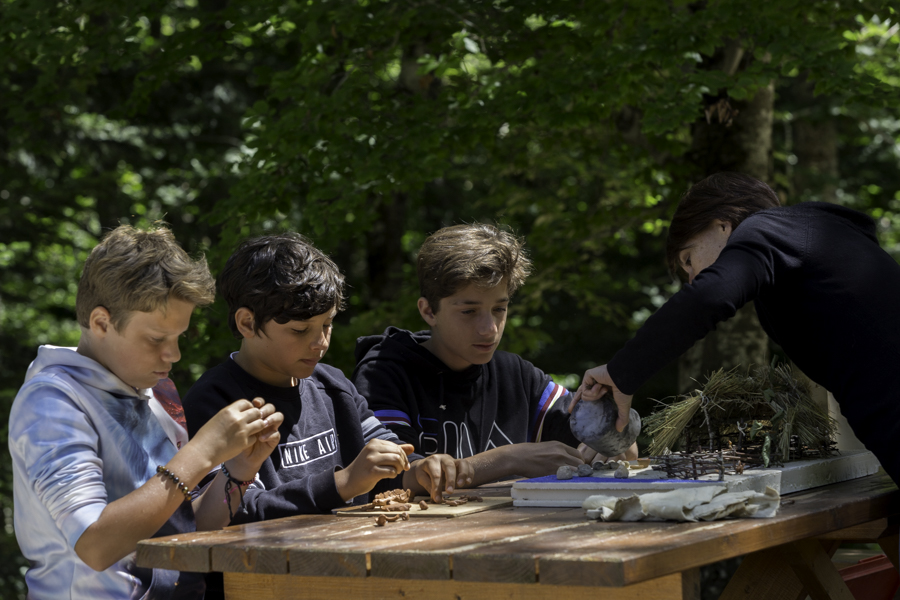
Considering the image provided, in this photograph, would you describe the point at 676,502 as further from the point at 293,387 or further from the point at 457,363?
the point at 457,363

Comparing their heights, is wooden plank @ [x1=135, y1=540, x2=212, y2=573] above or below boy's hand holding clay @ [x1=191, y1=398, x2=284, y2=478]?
below

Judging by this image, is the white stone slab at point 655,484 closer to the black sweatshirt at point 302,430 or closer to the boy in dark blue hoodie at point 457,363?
the black sweatshirt at point 302,430

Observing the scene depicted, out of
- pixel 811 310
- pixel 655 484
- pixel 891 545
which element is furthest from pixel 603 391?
pixel 891 545

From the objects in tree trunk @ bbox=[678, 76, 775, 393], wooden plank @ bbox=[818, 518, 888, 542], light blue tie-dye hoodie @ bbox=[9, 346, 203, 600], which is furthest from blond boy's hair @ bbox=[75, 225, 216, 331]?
tree trunk @ bbox=[678, 76, 775, 393]

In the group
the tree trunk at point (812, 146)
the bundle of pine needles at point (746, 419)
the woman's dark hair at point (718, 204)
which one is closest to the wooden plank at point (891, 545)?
the bundle of pine needles at point (746, 419)

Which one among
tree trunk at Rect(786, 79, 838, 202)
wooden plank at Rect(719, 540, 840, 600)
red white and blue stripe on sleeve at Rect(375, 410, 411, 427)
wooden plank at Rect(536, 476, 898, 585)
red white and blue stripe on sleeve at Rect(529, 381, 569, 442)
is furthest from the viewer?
tree trunk at Rect(786, 79, 838, 202)

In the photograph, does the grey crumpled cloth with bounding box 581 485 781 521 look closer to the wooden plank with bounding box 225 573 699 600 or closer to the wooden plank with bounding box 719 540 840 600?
the wooden plank with bounding box 225 573 699 600

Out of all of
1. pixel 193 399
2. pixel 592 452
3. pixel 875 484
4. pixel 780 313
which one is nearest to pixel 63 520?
pixel 193 399

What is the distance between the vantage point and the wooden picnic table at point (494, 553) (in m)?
1.54

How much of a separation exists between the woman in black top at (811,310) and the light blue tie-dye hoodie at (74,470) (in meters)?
1.22

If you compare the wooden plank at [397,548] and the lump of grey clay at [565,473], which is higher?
the wooden plank at [397,548]

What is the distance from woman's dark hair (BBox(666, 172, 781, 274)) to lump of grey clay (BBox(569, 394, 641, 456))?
0.59 meters

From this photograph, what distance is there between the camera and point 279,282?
8.84 feet

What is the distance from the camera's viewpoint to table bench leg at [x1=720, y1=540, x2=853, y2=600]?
229cm
